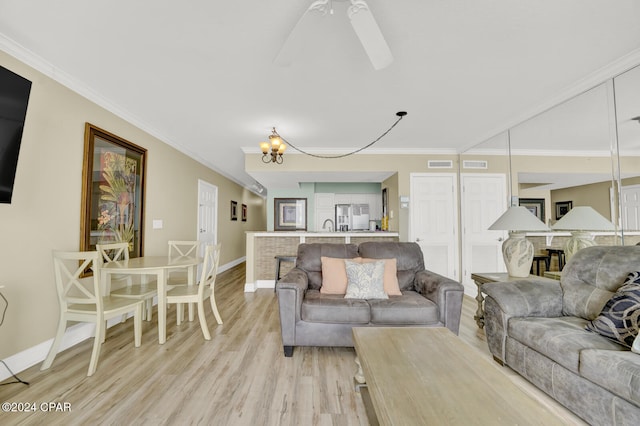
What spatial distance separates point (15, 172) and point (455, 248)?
5.57m

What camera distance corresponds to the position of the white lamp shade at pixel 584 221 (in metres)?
2.49

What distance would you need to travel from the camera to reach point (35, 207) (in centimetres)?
233

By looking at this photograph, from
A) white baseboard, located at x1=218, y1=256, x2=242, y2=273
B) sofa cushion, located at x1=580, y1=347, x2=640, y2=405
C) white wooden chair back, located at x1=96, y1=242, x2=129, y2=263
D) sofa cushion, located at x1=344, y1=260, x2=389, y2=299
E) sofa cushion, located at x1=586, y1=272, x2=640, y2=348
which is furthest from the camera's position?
white baseboard, located at x1=218, y1=256, x2=242, y2=273

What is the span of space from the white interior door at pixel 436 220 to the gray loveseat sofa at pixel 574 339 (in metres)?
2.61

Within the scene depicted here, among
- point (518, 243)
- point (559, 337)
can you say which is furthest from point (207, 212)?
point (559, 337)

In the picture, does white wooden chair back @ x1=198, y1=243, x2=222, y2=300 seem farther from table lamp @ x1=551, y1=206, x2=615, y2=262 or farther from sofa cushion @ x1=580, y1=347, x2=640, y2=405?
table lamp @ x1=551, y1=206, x2=615, y2=262

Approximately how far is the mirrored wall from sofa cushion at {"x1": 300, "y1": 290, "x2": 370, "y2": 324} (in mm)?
2239

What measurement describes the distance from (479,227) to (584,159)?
2045 millimetres

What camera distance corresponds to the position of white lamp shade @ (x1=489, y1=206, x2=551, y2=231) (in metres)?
2.66

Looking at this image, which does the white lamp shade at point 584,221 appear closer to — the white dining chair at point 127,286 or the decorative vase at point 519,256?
the decorative vase at point 519,256

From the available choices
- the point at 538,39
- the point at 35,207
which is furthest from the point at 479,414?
the point at 35,207

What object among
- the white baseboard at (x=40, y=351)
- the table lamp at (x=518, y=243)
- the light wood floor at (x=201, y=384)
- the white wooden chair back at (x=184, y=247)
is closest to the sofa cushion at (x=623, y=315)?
the light wood floor at (x=201, y=384)

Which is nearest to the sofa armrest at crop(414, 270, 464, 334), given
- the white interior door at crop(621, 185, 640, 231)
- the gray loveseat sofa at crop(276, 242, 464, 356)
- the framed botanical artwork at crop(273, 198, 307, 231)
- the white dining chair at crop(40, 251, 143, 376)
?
the gray loveseat sofa at crop(276, 242, 464, 356)

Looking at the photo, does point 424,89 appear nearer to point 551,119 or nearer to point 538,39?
→ point 538,39
